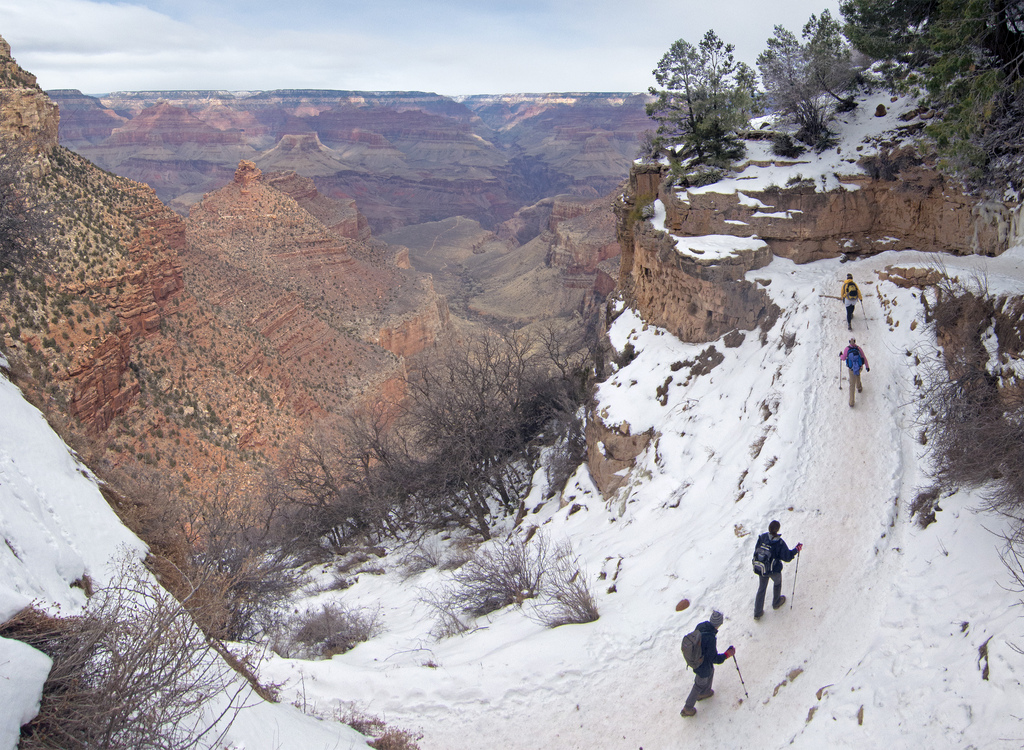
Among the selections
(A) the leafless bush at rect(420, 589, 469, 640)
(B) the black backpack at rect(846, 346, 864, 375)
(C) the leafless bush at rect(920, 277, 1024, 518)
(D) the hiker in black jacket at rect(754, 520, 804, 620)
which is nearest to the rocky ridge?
(B) the black backpack at rect(846, 346, 864, 375)

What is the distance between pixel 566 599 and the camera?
10.4m

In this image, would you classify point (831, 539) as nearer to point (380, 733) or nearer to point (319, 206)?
point (380, 733)

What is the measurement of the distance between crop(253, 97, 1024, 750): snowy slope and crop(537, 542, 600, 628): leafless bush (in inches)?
12.0

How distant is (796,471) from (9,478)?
1257 cm

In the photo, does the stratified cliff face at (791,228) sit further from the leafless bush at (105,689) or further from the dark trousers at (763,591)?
the leafless bush at (105,689)

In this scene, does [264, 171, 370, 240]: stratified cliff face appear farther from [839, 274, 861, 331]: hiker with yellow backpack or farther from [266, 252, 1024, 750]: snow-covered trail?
[266, 252, 1024, 750]: snow-covered trail

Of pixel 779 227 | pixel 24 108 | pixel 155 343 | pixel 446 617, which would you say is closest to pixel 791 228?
pixel 779 227

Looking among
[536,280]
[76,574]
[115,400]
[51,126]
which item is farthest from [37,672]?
[536,280]

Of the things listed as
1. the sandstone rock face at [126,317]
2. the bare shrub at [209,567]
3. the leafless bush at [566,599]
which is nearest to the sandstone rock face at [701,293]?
the leafless bush at [566,599]

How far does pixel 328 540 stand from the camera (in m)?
20.4

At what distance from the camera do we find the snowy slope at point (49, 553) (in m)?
5.05

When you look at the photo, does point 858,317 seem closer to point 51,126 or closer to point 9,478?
point 9,478

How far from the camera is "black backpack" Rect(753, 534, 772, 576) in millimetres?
8109

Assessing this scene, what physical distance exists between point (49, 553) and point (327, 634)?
5665mm
